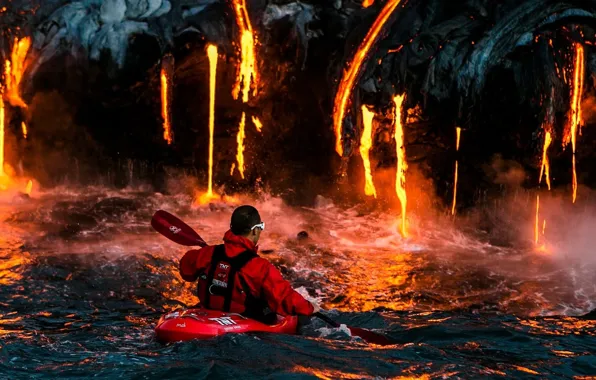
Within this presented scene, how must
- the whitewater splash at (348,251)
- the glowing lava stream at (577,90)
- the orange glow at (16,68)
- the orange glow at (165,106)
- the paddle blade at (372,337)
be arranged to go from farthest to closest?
the orange glow at (16,68) < the orange glow at (165,106) < the glowing lava stream at (577,90) < the whitewater splash at (348,251) < the paddle blade at (372,337)

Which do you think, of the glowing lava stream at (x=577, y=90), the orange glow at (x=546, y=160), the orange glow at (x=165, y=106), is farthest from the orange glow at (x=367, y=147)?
the orange glow at (x=165, y=106)

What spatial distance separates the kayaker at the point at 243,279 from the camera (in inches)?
174

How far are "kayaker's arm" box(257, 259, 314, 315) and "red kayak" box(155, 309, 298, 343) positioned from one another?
224 mm

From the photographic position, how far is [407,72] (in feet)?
33.6

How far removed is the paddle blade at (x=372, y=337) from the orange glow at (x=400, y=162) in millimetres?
5506

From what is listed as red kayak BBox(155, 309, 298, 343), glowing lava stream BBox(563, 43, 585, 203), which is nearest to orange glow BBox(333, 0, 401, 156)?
glowing lava stream BBox(563, 43, 585, 203)

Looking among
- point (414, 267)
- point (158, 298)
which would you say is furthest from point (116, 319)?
point (414, 267)

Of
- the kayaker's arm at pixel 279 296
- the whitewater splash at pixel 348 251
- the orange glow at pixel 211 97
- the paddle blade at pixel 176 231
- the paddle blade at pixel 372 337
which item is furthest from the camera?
the orange glow at pixel 211 97

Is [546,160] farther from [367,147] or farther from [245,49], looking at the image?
[245,49]

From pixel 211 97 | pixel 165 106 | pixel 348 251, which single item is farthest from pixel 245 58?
pixel 348 251

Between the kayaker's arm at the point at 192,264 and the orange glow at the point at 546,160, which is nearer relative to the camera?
the kayaker's arm at the point at 192,264

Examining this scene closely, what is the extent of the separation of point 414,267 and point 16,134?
8808mm

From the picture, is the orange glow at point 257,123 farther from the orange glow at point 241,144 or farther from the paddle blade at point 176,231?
the paddle blade at point 176,231

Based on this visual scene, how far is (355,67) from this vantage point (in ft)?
35.1
